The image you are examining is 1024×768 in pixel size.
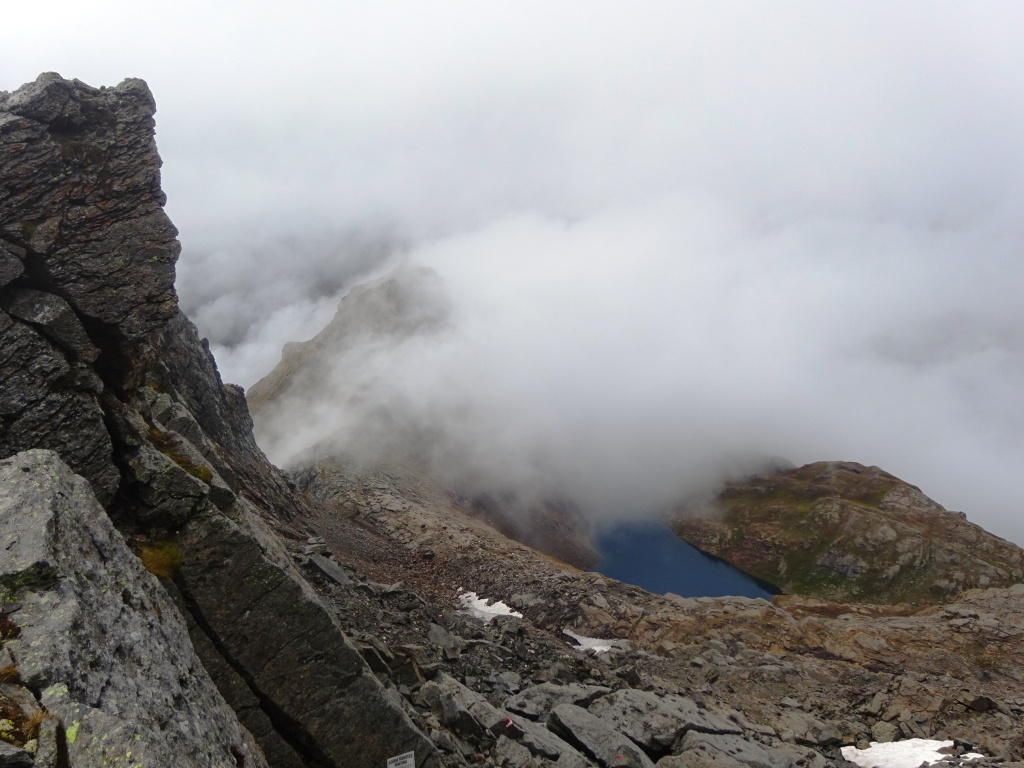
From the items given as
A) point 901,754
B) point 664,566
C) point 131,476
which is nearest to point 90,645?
point 131,476

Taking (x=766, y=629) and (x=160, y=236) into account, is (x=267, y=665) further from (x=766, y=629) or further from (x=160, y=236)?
(x=766, y=629)

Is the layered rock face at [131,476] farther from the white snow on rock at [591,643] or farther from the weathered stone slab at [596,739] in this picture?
the white snow on rock at [591,643]

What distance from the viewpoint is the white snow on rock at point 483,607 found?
176 ft

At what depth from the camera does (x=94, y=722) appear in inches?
336

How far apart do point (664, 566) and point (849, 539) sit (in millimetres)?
46292

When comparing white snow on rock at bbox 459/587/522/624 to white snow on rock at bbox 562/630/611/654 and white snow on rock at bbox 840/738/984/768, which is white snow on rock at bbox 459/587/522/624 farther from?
white snow on rock at bbox 840/738/984/768

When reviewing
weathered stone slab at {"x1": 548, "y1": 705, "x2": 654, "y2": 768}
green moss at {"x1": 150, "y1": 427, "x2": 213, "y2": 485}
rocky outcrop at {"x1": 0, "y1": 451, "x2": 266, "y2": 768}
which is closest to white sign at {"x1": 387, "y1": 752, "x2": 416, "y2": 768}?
rocky outcrop at {"x1": 0, "y1": 451, "x2": 266, "y2": 768}

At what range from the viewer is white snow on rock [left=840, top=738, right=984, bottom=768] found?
3569 cm

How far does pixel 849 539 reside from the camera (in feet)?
472

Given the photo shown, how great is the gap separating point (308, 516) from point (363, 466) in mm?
34160

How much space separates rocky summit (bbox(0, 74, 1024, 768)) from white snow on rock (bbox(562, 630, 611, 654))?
378 millimetres

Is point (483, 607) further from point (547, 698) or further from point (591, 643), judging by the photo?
point (547, 698)

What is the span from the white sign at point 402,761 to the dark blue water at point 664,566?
418 feet

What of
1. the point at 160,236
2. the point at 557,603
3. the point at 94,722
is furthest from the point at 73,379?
the point at 557,603
